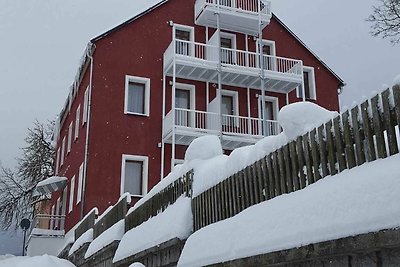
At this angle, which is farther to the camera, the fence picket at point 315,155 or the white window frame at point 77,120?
the white window frame at point 77,120

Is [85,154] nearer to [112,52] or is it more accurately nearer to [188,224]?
[112,52]

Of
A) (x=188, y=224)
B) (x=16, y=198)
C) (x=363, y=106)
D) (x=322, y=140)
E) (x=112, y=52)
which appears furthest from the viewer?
(x=16, y=198)

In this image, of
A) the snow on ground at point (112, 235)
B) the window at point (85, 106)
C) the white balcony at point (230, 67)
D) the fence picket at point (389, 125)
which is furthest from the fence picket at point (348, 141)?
the window at point (85, 106)

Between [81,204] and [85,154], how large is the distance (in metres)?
1.95

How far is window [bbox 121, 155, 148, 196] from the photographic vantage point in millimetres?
20109

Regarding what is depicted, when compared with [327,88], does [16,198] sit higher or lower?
lower

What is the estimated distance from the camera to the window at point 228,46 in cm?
2266

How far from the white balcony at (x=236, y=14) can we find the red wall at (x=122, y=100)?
1.52 feet

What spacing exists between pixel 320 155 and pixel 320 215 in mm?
719

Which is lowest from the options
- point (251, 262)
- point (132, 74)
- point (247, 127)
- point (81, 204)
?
point (251, 262)

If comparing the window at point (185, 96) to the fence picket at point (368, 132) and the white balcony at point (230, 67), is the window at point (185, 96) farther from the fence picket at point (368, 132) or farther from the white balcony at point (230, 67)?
the fence picket at point (368, 132)

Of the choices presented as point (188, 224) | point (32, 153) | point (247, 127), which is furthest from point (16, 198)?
point (188, 224)

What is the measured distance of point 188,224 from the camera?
22.6ft

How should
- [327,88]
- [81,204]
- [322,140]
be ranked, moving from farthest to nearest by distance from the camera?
[327,88], [81,204], [322,140]
